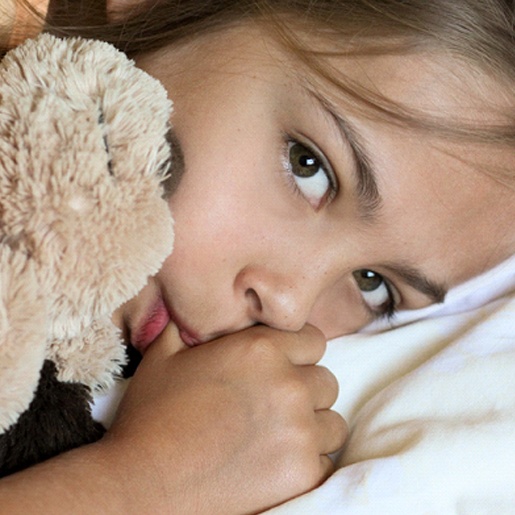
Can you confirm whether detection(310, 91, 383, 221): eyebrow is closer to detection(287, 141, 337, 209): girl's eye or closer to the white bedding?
detection(287, 141, 337, 209): girl's eye

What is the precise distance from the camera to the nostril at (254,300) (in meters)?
0.93

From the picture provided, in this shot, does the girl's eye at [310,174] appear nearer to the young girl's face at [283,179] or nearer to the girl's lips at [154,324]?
the young girl's face at [283,179]

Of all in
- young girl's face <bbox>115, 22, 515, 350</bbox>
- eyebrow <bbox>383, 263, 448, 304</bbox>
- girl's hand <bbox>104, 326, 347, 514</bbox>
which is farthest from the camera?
eyebrow <bbox>383, 263, 448, 304</bbox>

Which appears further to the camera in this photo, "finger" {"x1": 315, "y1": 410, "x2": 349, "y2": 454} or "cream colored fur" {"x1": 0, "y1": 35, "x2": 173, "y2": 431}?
"finger" {"x1": 315, "y1": 410, "x2": 349, "y2": 454}

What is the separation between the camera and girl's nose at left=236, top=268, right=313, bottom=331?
0.91m

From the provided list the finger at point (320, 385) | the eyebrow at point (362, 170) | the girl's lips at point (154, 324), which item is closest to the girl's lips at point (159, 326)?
the girl's lips at point (154, 324)

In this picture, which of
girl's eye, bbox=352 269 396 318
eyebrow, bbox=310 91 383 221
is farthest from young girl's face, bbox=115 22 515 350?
girl's eye, bbox=352 269 396 318

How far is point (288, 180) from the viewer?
94cm

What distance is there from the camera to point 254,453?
88 cm

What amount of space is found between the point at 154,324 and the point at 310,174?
0.27 m

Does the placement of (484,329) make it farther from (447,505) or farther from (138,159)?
(138,159)

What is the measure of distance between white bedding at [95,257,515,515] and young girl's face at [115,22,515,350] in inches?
6.8

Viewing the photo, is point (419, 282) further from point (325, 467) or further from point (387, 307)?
point (325, 467)

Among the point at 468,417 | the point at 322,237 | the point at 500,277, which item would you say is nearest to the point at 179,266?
the point at 322,237
